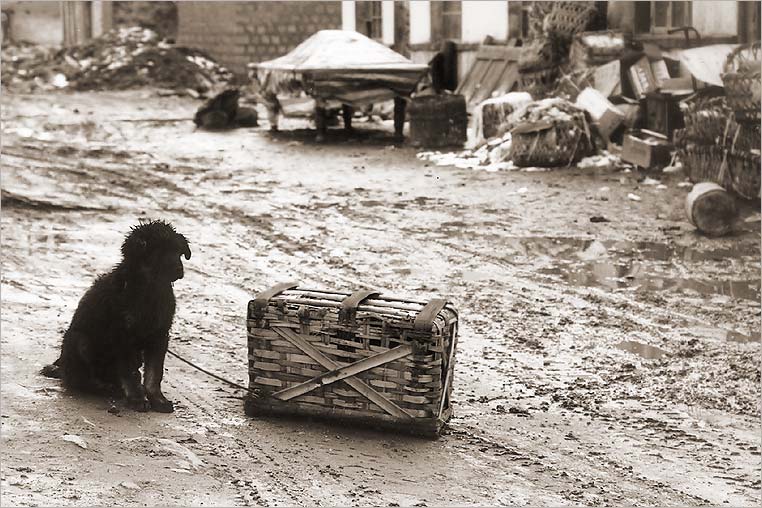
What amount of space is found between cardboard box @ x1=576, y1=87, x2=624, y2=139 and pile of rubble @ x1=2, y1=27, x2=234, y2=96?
1330 centimetres

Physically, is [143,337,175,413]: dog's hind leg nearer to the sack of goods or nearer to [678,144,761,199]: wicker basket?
[678,144,761,199]: wicker basket

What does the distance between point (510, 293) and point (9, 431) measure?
4.18 metres

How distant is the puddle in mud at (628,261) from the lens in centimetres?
862

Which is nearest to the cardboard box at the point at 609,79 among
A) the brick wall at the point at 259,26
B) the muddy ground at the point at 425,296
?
the muddy ground at the point at 425,296

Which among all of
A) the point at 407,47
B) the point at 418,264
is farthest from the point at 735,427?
the point at 407,47

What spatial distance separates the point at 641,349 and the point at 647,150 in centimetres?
707

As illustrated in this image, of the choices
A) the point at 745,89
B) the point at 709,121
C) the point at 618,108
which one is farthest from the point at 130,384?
the point at 618,108

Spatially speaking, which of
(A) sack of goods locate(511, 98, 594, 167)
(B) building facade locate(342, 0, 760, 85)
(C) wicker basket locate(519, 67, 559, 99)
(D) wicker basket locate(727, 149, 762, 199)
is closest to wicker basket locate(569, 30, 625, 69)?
(B) building facade locate(342, 0, 760, 85)

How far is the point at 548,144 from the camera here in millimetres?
14359

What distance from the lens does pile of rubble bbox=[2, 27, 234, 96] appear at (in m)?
27.7

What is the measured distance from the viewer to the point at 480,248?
9938mm

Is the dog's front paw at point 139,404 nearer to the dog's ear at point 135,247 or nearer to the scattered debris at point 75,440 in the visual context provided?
the scattered debris at point 75,440

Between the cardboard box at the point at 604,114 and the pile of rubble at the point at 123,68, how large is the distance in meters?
Answer: 13.3

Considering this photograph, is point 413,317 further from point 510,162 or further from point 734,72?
point 510,162
